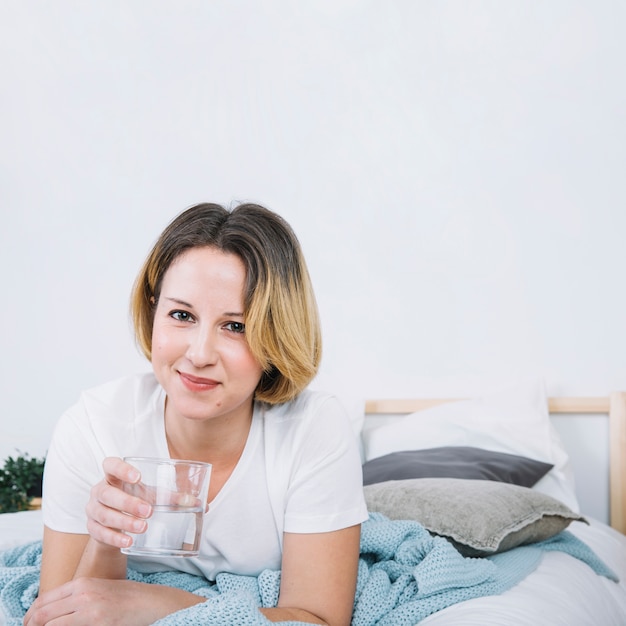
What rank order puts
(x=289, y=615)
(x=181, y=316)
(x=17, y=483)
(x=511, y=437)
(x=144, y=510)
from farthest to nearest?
1. (x=17, y=483)
2. (x=511, y=437)
3. (x=181, y=316)
4. (x=289, y=615)
5. (x=144, y=510)

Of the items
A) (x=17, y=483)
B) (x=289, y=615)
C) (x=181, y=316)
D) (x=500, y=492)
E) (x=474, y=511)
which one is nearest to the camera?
(x=289, y=615)

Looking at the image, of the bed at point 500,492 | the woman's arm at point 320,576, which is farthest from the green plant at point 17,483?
the woman's arm at point 320,576

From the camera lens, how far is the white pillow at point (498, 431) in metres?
2.38

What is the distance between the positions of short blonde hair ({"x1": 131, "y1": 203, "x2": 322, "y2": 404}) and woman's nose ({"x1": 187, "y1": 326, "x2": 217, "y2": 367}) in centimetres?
6

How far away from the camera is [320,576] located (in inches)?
44.1

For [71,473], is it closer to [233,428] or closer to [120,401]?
[120,401]

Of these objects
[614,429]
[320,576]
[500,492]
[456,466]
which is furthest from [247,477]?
[614,429]

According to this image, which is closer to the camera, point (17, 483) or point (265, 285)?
point (265, 285)

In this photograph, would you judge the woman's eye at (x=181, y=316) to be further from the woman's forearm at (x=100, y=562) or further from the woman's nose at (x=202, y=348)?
the woman's forearm at (x=100, y=562)

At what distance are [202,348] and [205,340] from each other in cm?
1

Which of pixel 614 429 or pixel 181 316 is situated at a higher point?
pixel 181 316

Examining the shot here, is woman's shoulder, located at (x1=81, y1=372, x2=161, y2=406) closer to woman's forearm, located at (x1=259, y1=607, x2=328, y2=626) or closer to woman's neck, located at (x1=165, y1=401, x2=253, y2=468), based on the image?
woman's neck, located at (x1=165, y1=401, x2=253, y2=468)

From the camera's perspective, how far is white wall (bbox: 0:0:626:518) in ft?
Result: 8.61

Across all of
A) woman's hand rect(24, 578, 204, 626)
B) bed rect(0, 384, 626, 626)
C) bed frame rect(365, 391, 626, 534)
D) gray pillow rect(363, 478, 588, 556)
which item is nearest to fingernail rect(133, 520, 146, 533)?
woman's hand rect(24, 578, 204, 626)
